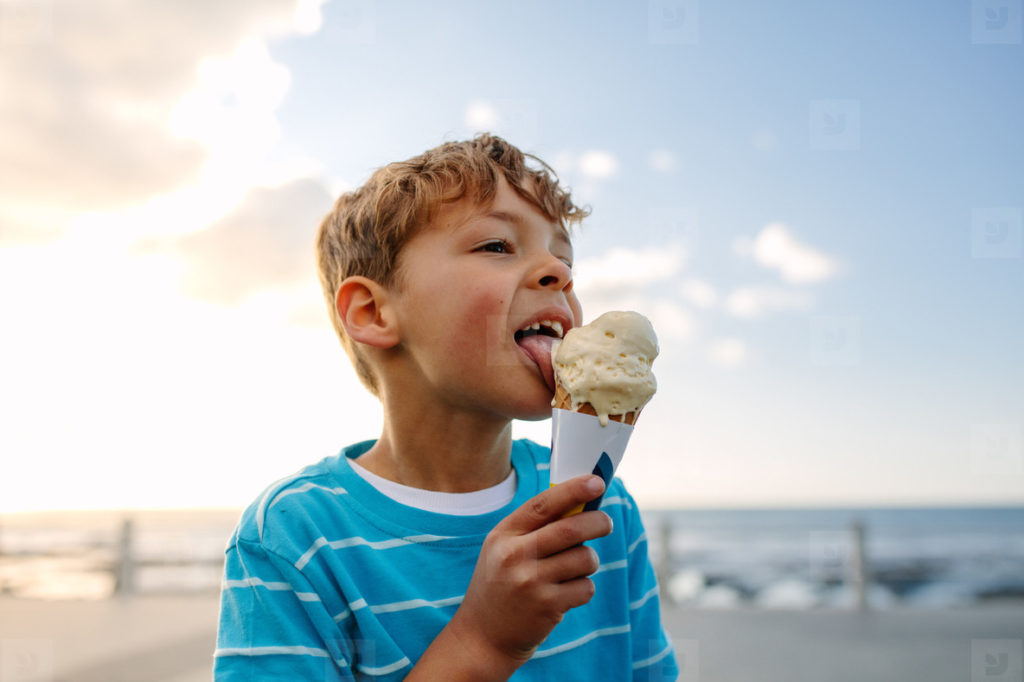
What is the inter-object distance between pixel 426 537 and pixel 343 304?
0.65 m

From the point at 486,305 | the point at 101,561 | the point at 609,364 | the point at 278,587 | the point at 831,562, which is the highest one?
the point at 486,305

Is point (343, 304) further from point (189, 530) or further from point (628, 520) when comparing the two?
point (189, 530)

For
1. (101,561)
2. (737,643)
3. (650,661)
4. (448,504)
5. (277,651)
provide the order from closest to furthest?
(277,651), (448,504), (650,661), (737,643), (101,561)

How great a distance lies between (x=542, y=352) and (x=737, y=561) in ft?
40.6

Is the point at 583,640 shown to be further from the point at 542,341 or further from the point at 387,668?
the point at 542,341

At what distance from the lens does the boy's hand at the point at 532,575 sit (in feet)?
4.44

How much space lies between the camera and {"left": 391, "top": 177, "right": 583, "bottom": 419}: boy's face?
1.63 metres

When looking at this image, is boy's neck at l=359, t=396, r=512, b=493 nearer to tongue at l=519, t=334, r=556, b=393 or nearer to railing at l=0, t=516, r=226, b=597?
tongue at l=519, t=334, r=556, b=393

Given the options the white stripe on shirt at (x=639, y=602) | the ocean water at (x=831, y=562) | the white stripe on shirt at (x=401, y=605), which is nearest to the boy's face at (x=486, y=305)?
the white stripe on shirt at (x=401, y=605)

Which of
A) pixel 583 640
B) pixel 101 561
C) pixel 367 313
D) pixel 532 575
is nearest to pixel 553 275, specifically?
pixel 367 313

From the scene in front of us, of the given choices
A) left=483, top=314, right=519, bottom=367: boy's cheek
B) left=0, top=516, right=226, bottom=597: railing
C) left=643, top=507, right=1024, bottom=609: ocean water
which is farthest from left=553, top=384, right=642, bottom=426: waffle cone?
left=0, top=516, right=226, bottom=597: railing

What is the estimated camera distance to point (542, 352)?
1.63 m

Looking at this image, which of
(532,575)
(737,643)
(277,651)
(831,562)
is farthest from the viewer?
(831,562)

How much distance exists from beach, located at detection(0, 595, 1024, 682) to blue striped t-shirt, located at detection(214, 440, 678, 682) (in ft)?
10.1
